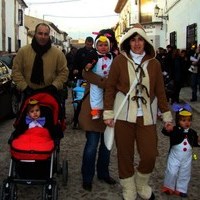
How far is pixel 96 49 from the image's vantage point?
191 inches

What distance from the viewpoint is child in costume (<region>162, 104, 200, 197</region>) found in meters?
4.64

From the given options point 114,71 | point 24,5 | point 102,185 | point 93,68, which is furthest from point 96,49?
point 24,5

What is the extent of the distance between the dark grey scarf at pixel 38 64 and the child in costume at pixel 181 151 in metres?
1.64

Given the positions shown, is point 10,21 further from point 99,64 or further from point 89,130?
point 89,130

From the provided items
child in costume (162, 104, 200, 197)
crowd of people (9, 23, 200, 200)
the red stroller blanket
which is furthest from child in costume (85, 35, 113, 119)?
child in costume (162, 104, 200, 197)

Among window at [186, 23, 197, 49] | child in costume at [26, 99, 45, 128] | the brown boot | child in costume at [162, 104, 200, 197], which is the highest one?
window at [186, 23, 197, 49]

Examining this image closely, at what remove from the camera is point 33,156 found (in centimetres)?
410

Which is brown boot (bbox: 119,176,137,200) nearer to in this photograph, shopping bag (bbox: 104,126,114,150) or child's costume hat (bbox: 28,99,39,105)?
shopping bag (bbox: 104,126,114,150)

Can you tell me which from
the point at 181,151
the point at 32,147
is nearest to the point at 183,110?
the point at 181,151

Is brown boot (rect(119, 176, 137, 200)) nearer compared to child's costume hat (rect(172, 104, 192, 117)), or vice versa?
brown boot (rect(119, 176, 137, 200))

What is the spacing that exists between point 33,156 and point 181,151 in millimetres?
1644

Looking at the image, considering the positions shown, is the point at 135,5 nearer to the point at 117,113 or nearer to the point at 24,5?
the point at 24,5

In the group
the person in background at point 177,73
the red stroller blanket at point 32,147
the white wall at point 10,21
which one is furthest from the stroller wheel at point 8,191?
the white wall at point 10,21

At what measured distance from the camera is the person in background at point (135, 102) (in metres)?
4.23
